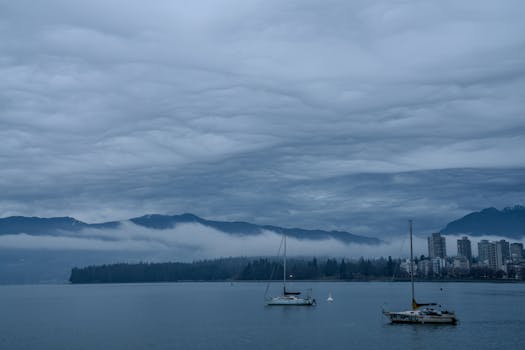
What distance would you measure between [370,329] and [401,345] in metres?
18.8

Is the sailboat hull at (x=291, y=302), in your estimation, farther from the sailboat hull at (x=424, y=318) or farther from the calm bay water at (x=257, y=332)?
the sailboat hull at (x=424, y=318)

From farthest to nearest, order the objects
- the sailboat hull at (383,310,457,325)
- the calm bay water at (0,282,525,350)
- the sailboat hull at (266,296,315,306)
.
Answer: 1. the sailboat hull at (266,296,315,306)
2. the sailboat hull at (383,310,457,325)
3. the calm bay water at (0,282,525,350)

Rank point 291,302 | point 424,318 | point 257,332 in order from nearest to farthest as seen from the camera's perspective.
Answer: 1. point 257,332
2. point 424,318
3. point 291,302

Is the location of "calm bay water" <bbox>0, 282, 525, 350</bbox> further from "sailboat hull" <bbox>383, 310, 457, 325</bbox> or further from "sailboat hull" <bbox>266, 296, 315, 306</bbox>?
"sailboat hull" <bbox>266, 296, 315, 306</bbox>

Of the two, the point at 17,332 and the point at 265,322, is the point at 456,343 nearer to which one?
the point at 265,322

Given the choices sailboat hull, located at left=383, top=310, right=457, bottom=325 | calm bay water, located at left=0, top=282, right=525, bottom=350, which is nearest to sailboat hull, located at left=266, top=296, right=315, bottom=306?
calm bay water, located at left=0, top=282, right=525, bottom=350

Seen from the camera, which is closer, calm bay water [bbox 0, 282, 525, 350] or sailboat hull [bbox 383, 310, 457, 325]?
calm bay water [bbox 0, 282, 525, 350]

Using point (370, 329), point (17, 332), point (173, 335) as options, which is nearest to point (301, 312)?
point (370, 329)

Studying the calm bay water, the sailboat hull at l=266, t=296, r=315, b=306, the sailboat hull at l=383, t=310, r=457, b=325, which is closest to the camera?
the calm bay water

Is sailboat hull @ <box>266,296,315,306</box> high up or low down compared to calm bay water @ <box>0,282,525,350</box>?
up

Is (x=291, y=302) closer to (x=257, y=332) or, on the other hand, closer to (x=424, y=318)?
(x=424, y=318)

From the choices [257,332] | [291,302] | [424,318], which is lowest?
[257,332]

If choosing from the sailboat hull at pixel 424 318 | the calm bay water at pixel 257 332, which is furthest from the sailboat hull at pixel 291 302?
the sailboat hull at pixel 424 318

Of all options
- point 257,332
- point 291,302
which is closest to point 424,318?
point 257,332
